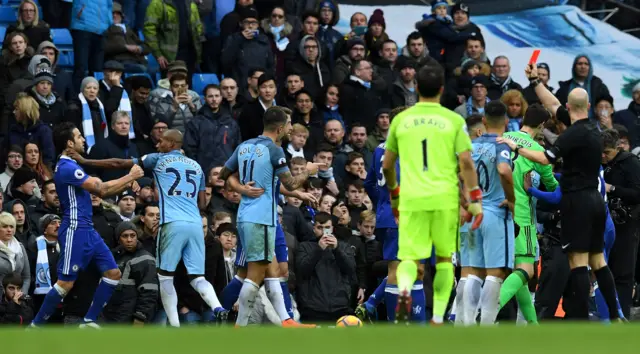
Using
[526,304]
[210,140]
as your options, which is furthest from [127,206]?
[526,304]

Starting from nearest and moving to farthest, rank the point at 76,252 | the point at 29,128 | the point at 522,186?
1. the point at 522,186
2. the point at 76,252
3. the point at 29,128

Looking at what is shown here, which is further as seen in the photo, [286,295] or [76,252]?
[286,295]

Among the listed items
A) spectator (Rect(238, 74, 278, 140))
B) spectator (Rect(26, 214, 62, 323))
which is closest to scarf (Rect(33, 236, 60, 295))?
spectator (Rect(26, 214, 62, 323))

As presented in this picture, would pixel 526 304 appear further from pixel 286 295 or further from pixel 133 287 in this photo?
pixel 133 287

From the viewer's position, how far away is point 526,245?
14.9m

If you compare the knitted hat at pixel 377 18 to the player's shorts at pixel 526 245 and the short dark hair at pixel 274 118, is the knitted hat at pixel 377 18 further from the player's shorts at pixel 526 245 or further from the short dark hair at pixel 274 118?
the player's shorts at pixel 526 245

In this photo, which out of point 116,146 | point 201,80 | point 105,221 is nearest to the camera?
point 105,221

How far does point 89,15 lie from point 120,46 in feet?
2.18

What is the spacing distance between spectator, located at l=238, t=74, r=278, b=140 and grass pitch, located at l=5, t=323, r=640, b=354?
10.8 m

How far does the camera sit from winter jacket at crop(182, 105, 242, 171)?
63.3 feet

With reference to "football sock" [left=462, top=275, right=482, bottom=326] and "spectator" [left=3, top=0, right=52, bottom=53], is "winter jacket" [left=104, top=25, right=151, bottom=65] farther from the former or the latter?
"football sock" [left=462, top=275, right=482, bottom=326]

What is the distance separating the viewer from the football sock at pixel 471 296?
566 inches

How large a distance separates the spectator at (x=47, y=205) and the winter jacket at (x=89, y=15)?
413 centimetres

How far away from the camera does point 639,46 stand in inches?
966
